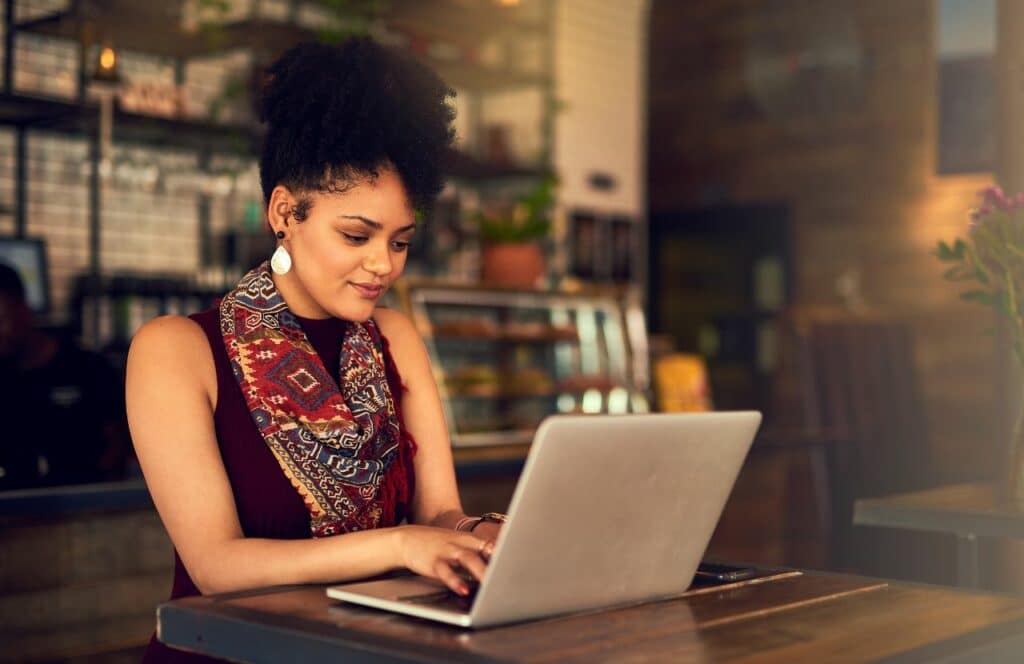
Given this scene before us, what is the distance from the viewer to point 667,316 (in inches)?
344

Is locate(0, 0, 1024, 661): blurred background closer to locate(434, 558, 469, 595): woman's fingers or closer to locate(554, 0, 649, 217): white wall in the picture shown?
locate(554, 0, 649, 217): white wall

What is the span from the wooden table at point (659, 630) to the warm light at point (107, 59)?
3.72 meters

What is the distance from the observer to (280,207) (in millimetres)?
1712

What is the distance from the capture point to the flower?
96.3 inches

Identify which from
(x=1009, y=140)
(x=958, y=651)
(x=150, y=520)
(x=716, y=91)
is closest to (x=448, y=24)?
(x=716, y=91)

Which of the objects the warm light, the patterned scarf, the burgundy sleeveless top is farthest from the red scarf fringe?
the warm light

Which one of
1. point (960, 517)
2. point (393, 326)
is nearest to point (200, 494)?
point (393, 326)

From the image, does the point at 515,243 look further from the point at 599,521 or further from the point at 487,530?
the point at 599,521

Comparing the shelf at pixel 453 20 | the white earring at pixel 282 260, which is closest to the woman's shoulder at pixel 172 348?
the white earring at pixel 282 260

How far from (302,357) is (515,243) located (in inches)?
152

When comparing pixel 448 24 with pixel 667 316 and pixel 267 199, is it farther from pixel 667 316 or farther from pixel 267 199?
pixel 267 199

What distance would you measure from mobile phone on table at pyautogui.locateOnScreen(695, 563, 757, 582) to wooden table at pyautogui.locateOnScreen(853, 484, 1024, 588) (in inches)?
33.8

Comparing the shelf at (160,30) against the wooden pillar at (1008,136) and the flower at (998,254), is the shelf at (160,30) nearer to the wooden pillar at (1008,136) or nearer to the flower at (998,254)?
the wooden pillar at (1008,136)

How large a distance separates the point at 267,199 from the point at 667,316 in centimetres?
715
